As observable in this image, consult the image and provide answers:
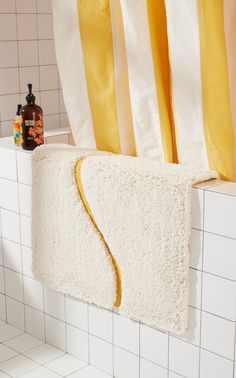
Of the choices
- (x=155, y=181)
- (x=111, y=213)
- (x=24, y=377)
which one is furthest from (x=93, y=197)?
(x=24, y=377)

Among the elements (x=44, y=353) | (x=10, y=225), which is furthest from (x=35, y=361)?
(x=10, y=225)

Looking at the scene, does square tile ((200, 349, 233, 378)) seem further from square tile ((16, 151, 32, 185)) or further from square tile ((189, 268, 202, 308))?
square tile ((16, 151, 32, 185))

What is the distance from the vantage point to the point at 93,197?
2.00m

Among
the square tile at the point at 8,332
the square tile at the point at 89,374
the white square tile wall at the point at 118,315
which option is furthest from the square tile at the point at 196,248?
the square tile at the point at 8,332

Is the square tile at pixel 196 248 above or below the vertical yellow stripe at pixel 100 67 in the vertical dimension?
below

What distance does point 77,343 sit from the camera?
2281mm

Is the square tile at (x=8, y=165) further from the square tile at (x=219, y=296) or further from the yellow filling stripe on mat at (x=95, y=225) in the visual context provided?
the square tile at (x=219, y=296)

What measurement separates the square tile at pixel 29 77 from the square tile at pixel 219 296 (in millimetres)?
1329

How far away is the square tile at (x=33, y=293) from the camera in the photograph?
2371 mm

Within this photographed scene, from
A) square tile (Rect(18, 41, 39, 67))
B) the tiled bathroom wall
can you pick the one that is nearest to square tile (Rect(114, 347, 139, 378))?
the tiled bathroom wall

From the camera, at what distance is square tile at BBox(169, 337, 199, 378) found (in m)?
1.88

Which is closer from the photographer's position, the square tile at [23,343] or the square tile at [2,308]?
the square tile at [23,343]

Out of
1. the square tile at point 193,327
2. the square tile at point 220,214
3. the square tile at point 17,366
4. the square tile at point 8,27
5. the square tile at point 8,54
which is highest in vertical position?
the square tile at point 8,27

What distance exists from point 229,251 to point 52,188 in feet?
2.32
